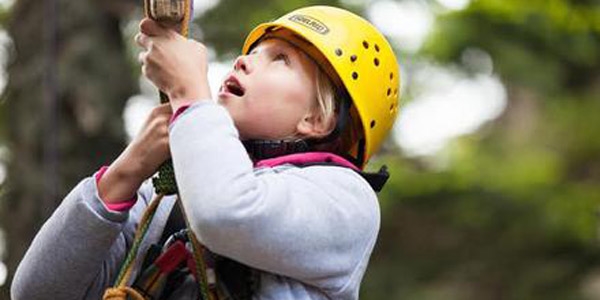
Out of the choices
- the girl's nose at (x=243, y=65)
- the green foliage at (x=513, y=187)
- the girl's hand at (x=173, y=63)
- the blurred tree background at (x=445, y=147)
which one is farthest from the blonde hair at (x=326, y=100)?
the green foliage at (x=513, y=187)

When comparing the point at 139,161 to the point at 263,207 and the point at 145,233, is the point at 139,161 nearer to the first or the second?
the point at 145,233

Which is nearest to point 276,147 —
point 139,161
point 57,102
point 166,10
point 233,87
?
point 233,87

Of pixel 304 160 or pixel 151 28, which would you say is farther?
pixel 304 160

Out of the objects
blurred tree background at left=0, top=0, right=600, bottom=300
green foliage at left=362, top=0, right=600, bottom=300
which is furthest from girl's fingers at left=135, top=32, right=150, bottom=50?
green foliage at left=362, top=0, right=600, bottom=300

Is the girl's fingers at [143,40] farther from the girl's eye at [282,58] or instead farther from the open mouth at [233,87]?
the girl's eye at [282,58]

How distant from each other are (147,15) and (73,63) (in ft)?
13.1

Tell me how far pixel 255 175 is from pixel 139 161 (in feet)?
0.92

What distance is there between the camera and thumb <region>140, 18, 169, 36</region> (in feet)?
6.60

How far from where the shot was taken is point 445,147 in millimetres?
8539

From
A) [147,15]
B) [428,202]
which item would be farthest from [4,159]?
[147,15]

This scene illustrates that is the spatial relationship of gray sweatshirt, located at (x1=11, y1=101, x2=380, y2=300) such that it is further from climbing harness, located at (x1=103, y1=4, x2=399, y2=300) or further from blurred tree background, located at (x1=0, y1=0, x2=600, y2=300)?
blurred tree background, located at (x1=0, y1=0, x2=600, y2=300)

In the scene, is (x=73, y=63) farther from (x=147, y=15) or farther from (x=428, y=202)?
(x=147, y=15)

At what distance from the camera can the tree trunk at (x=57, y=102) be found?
5.59 meters

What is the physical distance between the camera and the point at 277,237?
1925mm
